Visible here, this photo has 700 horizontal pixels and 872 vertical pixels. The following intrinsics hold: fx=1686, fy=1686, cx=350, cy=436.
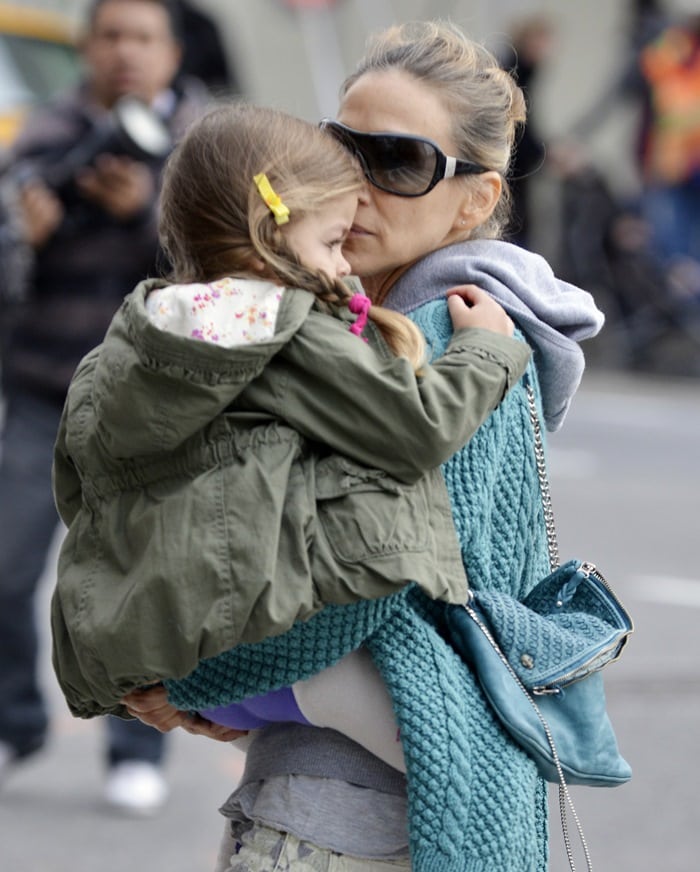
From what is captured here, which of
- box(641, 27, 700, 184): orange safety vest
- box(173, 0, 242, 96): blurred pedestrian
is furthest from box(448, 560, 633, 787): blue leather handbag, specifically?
box(641, 27, 700, 184): orange safety vest

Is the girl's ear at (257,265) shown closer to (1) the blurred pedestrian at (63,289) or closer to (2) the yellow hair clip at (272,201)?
(2) the yellow hair clip at (272,201)

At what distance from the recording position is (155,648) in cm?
196

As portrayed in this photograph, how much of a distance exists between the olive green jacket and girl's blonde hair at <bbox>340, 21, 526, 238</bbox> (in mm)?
377

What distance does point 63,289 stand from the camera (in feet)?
15.0

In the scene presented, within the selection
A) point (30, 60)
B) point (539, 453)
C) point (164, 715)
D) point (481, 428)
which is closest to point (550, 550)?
point (539, 453)

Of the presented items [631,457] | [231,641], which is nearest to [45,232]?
[231,641]

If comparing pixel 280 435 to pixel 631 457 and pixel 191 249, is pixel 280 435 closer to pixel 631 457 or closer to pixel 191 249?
pixel 191 249

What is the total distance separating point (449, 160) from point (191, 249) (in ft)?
1.23

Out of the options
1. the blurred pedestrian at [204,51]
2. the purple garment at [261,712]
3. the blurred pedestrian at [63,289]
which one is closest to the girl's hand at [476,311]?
the purple garment at [261,712]

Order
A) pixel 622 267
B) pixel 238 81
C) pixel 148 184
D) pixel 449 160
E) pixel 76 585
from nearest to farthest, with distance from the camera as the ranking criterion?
pixel 76 585, pixel 449 160, pixel 148 184, pixel 238 81, pixel 622 267

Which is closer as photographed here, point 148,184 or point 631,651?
point 148,184

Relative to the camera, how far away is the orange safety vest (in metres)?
13.2

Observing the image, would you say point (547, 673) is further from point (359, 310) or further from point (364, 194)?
point (364, 194)

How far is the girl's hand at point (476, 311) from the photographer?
212cm
